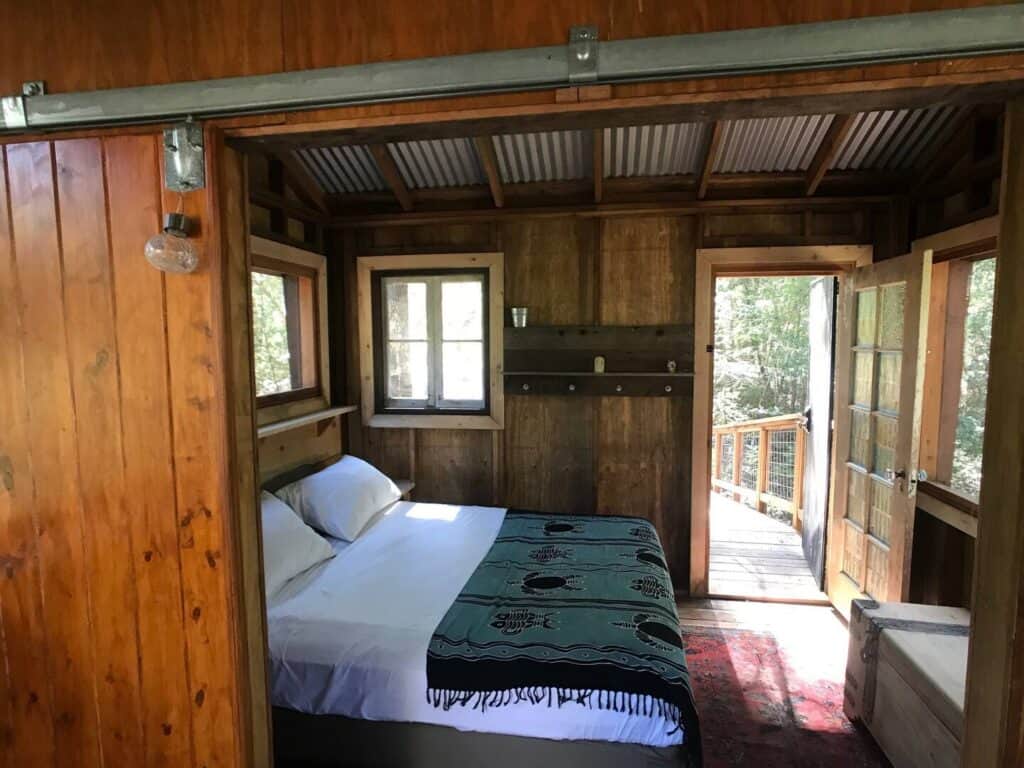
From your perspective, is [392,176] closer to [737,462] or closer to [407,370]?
[407,370]

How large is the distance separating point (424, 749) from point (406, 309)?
2746 millimetres

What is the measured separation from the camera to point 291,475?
127 inches

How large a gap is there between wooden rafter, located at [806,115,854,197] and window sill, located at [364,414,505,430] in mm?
2377

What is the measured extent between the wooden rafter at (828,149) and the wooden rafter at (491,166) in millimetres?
1806

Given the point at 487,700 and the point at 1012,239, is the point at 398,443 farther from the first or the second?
the point at 1012,239

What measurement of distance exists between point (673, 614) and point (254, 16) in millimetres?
2254

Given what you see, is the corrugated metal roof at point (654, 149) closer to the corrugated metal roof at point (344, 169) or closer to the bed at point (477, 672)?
the corrugated metal roof at point (344, 169)

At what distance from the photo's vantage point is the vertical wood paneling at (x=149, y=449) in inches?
45.7

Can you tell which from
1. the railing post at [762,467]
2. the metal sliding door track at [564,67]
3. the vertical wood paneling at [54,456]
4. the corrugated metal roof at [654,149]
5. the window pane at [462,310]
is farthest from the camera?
the railing post at [762,467]

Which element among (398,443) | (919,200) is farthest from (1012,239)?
(398,443)

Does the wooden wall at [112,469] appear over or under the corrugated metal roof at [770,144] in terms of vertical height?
under

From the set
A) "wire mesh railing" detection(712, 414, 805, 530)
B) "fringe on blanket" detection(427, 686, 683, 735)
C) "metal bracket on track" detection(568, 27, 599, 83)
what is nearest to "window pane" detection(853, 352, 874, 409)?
"wire mesh railing" detection(712, 414, 805, 530)

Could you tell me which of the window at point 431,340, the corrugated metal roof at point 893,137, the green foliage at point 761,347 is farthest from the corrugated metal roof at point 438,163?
the green foliage at point 761,347

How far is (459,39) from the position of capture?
103 cm
